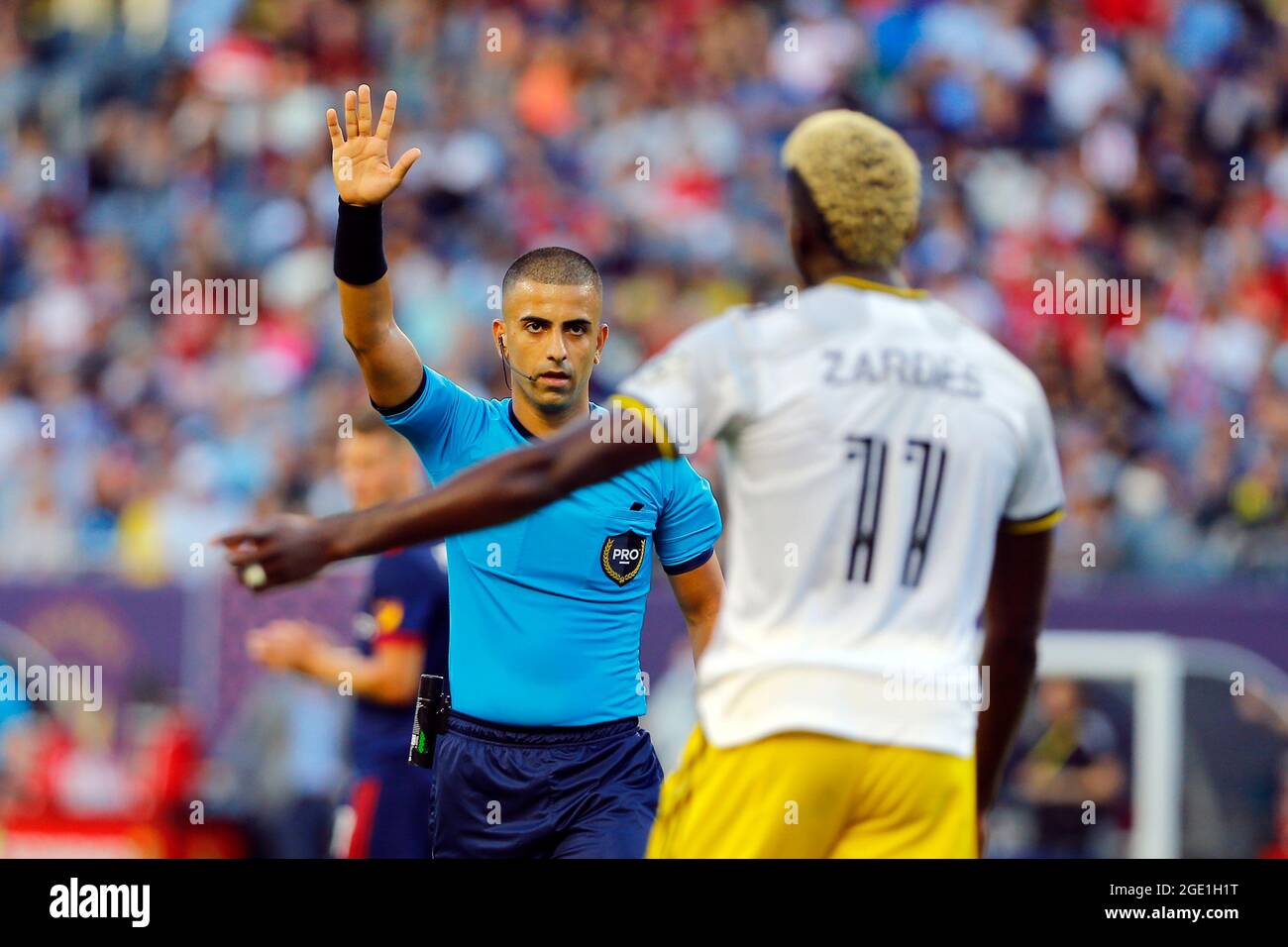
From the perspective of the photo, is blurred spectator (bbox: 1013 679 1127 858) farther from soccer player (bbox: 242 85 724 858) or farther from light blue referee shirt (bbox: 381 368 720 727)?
light blue referee shirt (bbox: 381 368 720 727)

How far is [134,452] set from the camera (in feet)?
46.3

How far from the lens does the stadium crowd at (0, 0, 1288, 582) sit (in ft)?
43.9

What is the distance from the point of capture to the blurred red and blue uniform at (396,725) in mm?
7227

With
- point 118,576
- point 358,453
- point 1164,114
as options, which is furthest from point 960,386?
point 1164,114

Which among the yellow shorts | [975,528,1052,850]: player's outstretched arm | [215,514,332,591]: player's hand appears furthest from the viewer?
[975,528,1052,850]: player's outstretched arm

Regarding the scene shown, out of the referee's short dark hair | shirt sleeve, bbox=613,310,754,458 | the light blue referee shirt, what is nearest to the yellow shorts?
shirt sleeve, bbox=613,310,754,458

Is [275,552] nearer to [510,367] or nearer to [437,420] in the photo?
[437,420]

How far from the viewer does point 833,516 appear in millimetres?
3975

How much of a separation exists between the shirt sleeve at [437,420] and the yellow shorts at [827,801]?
70.0 inches

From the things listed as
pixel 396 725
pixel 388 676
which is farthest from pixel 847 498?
pixel 396 725

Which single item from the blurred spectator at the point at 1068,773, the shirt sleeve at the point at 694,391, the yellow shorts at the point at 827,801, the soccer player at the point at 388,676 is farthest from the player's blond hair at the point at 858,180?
the blurred spectator at the point at 1068,773

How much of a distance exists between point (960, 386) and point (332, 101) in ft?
43.9

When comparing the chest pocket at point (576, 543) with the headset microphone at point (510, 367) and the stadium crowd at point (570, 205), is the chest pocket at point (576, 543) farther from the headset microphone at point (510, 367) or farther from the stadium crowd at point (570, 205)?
the stadium crowd at point (570, 205)
